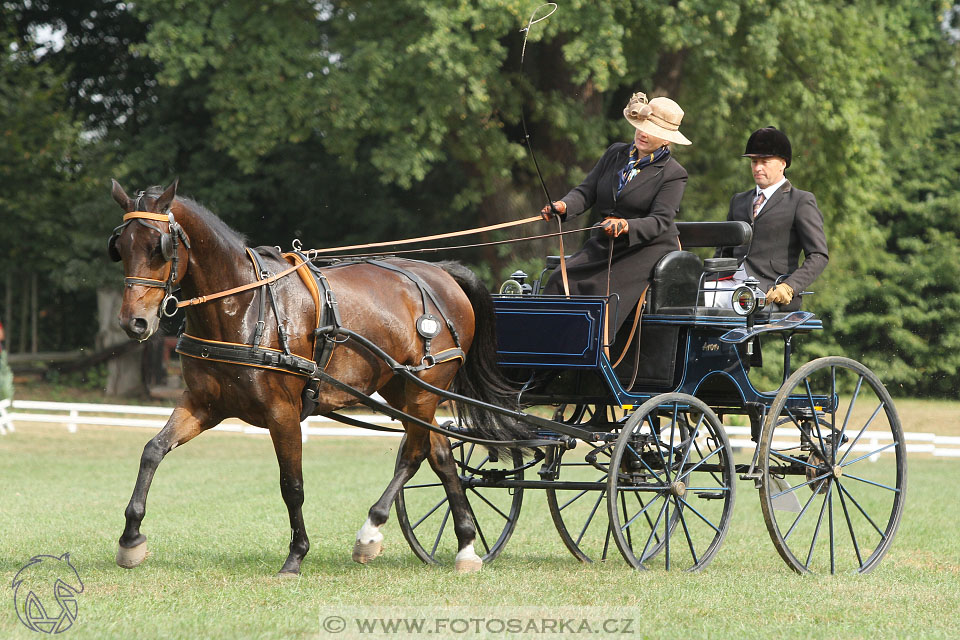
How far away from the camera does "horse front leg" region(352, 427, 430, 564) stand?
270 inches

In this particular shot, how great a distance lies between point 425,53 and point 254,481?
6038mm

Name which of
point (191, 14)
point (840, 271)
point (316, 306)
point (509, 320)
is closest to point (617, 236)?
point (509, 320)

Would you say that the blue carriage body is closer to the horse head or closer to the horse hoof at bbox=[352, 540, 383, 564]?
the horse hoof at bbox=[352, 540, 383, 564]

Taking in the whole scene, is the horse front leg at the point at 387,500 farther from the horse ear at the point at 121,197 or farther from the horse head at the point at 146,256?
the horse ear at the point at 121,197

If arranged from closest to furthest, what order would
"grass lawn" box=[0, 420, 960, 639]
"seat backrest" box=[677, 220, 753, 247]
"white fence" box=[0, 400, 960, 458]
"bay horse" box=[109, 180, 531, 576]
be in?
"grass lawn" box=[0, 420, 960, 639]
"bay horse" box=[109, 180, 531, 576]
"seat backrest" box=[677, 220, 753, 247]
"white fence" box=[0, 400, 960, 458]

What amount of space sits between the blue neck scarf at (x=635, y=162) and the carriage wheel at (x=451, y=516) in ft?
5.82

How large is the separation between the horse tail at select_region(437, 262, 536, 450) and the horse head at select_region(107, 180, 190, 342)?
2.06 metres

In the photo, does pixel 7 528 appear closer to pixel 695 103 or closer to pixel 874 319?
pixel 695 103

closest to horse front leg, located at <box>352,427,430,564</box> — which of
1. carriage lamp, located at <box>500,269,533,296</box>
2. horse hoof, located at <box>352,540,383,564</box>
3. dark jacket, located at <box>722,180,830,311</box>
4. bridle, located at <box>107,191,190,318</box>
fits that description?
horse hoof, located at <box>352,540,383,564</box>

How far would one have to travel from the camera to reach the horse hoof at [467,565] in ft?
22.9

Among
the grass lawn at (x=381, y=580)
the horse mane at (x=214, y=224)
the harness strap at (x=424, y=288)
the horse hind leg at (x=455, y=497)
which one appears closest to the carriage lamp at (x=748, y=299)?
the grass lawn at (x=381, y=580)

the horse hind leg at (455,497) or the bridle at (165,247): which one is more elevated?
the bridle at (165,247)

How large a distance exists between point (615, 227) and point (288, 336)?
6.31 ft

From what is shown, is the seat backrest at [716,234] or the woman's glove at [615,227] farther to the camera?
the seat backrest at [716,234]
